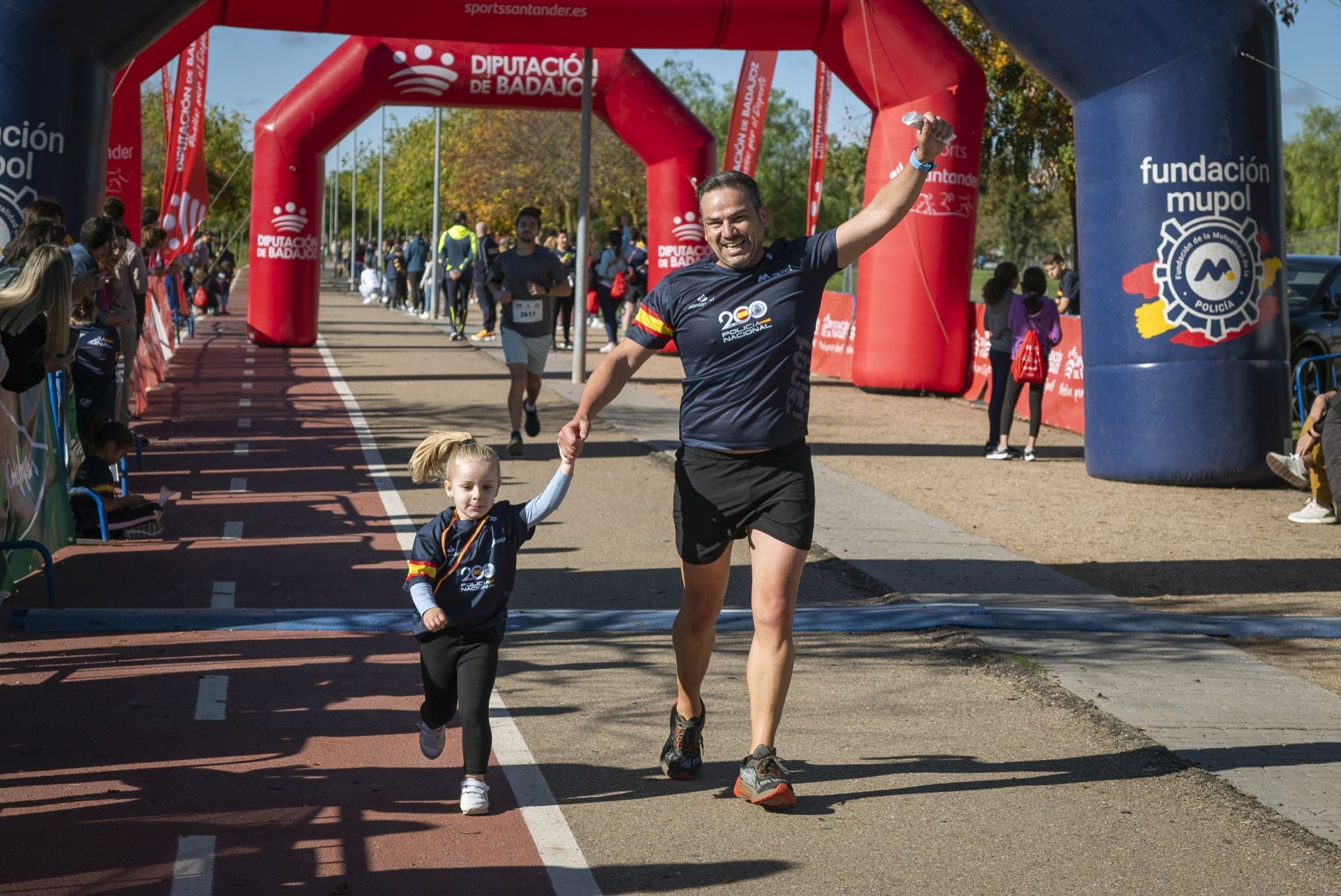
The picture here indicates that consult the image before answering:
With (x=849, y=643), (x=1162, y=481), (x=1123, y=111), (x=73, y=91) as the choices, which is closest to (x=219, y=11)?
(x=73, y=91)

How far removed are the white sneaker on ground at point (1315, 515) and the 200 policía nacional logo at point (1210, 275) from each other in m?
1.60

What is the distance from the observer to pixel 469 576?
16.4 ft

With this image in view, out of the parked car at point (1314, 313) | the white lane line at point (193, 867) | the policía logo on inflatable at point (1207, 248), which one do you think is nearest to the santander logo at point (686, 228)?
the parked car at point (1314, 313)

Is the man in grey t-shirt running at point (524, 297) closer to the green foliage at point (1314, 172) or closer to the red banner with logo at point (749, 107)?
the red banner with logo at point (749, 107)

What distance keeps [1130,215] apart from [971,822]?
8551mm

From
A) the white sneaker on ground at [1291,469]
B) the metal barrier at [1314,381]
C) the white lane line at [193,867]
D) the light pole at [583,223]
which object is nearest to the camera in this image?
the white lane line at [193,867]

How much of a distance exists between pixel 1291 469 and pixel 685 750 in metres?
7.70

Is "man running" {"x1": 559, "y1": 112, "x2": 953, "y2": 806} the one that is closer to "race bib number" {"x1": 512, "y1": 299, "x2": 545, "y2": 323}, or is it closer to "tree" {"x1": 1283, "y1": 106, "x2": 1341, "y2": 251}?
"race bib number" {"x1": 512, "y1": 299, "x2": 545, "y2": 323}

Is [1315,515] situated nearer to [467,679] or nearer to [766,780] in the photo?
[766,780]

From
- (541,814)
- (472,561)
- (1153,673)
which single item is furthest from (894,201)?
(1153,673)

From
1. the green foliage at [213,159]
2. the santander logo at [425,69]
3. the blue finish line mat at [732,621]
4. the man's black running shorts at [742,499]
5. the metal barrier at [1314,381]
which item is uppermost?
the green foliage at [213,159]

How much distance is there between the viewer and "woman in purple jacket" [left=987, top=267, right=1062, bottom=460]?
46.9 feet

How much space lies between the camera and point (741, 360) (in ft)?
17.1

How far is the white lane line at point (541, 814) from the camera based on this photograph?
4434 millimetres
